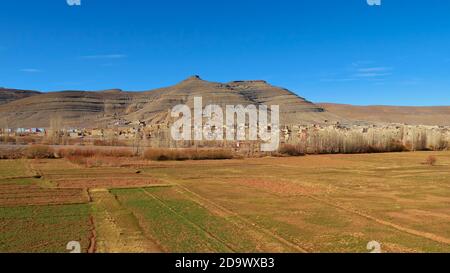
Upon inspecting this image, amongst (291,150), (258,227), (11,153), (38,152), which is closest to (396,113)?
(291,150)

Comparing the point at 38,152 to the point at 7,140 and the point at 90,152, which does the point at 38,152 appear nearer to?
the point at 90,152

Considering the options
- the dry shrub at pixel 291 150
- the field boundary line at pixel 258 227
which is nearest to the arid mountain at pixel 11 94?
the dry shrub at pixel 291 150

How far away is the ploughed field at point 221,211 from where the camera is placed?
10.6 m

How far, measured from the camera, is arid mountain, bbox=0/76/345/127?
9956 cm

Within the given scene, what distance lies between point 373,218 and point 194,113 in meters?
82.7

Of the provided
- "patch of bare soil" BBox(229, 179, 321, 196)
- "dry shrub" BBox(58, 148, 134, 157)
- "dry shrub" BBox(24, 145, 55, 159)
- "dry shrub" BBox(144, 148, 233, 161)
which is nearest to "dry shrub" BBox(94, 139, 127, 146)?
"dry shrub" BBox(58, 148, 134, 157)

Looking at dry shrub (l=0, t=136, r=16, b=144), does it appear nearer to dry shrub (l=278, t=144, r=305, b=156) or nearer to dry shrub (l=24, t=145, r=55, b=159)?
dry shrub (l=24, t=145, r=55, b=159)

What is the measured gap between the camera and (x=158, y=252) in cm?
967

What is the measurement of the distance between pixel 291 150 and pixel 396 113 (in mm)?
122607

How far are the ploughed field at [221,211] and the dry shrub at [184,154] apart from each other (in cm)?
1009

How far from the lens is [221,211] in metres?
14.6

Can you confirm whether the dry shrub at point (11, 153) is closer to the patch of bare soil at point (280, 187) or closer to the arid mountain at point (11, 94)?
the patch of bare soil at point (280, 187)
